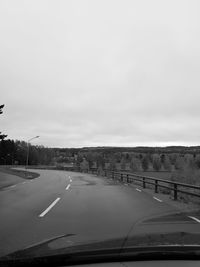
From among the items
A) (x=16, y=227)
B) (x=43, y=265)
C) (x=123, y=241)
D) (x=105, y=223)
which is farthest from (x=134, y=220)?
(x=43, y=265)

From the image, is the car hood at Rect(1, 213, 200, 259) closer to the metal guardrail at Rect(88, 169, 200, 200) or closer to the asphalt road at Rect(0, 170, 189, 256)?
the asphalt road at Rect(0, 170, 189, 256)

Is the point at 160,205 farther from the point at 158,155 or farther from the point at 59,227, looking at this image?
the point at 158,155

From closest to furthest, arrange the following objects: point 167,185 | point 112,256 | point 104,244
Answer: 1. point 112,256
2. point 104,244
3. point 167,185

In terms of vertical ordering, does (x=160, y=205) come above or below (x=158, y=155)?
below

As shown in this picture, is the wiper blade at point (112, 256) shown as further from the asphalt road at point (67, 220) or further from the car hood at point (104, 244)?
the asphalt road at point (67, 220)

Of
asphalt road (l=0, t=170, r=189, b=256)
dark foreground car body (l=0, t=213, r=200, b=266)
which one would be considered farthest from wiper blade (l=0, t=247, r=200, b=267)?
asphalt road (l=0, t=170, r=189, b=256)

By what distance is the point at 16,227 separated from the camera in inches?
499

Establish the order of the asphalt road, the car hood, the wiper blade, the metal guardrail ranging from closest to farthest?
the wiper blade, the car hood, the asphalt road, the metal guardrail

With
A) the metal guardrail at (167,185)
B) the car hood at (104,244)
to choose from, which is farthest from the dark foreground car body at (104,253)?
the metal guardrail at (167,185)

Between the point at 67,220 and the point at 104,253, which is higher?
the point at 104,253

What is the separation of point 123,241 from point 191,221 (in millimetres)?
8800

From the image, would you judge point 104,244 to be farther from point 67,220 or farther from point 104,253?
point 67,220

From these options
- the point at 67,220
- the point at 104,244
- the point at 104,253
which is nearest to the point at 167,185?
the point at 67,220

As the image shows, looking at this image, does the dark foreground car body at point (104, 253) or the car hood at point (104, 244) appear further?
the car hood at point (104, 244)
